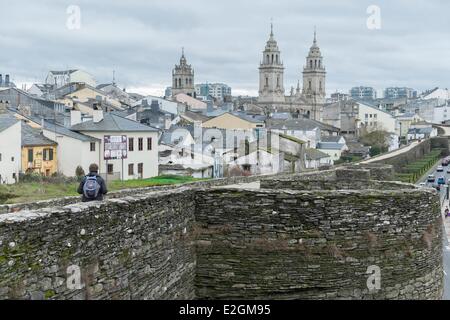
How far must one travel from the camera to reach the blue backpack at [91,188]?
1120 centimetres

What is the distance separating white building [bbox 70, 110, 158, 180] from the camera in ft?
163

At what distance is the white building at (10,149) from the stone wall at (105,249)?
32.4 m

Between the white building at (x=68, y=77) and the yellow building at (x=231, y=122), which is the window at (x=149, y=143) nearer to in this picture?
the yellow building at (x=231, y=122)

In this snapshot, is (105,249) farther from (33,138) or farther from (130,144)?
(130,144)

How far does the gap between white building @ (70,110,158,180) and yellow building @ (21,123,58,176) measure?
9.54ft

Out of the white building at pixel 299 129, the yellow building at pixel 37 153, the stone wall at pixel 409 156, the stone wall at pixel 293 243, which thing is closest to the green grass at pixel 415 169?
the stone wall at pixel 409 156

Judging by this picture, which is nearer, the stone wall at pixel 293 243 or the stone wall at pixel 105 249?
the stone wall at pixel 105 249

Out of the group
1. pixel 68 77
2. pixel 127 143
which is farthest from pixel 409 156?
pixel 68 77

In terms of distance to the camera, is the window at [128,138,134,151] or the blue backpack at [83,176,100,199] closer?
the blue backpack at [83,176,100,199]

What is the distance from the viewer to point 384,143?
120 meters

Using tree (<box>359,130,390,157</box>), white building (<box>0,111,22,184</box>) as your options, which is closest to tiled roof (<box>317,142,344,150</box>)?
tree (<box>359,130,390,157</box>)

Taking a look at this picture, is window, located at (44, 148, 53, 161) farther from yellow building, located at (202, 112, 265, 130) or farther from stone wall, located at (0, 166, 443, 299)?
yellow building, located at (202, 112, 265, 130)

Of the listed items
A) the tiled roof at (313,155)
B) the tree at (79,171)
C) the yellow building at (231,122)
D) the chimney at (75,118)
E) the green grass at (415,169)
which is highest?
the yellow building at (231,122)

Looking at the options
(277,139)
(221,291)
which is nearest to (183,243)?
(221,291)
